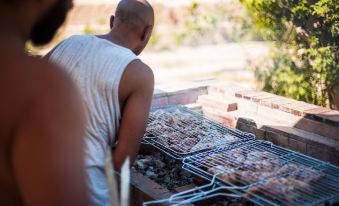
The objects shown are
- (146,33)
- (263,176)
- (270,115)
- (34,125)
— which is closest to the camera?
(34,125)

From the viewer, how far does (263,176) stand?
285 cm

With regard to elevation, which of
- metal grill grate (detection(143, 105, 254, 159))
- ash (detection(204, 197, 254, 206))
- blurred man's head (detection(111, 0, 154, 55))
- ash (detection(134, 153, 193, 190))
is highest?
blurred man's head (detection(111, 0, 154, 55))

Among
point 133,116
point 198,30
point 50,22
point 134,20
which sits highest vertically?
point 50,22

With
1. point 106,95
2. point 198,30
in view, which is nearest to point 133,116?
point 106,95

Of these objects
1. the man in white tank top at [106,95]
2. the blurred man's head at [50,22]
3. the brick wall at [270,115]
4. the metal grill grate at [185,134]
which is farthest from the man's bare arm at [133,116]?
the brick wall at [270,115]

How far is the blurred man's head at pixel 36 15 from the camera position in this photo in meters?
1.38

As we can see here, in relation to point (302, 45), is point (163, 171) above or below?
below

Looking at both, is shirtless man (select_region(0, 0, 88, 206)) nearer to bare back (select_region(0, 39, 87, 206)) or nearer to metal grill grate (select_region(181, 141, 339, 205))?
bare back (select_region(0, 39, 87, 206))

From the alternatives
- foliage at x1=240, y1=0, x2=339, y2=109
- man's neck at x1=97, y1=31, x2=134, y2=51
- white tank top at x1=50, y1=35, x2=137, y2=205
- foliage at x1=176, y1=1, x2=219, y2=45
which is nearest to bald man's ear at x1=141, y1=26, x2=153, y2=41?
man's neck at x1=97, y1=31, x2=134, y2=51

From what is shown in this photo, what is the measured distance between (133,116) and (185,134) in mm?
1193

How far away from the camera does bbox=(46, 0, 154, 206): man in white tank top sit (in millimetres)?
2719

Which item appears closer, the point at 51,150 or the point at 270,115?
the point at 51,150

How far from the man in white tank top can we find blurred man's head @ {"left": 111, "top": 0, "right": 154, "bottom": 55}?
0.19 meters

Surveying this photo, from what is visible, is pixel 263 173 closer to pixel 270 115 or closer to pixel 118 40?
pixel 118 40
